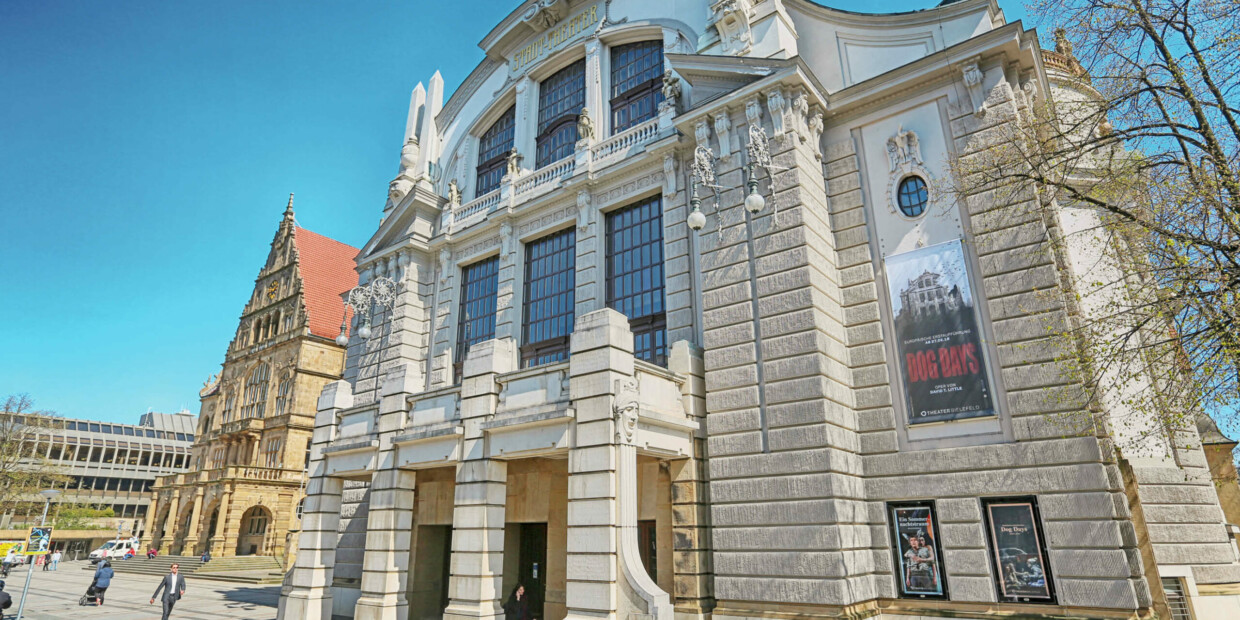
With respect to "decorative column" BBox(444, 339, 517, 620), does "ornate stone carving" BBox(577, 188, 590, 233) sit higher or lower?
higher

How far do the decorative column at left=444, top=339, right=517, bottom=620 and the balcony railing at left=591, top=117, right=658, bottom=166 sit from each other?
8713mm

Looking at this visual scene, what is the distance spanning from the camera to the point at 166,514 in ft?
190

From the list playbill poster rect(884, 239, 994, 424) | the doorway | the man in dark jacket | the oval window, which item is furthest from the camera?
the doorway

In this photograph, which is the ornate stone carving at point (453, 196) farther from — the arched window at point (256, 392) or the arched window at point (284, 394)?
the arched window at point (256, 392)

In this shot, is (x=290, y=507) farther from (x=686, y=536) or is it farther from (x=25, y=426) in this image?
(x=686, y=536)

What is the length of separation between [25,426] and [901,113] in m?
72.5

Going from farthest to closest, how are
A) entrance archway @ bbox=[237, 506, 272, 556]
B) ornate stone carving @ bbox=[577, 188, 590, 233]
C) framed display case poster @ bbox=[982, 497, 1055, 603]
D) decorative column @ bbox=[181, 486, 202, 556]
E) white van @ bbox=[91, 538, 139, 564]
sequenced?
white van @ bbox=[91, 538, 139, 564], decorative column @ bbox=[181, 486, 202, 556], entrance archway @ bbox=[237, 506, 272, 556], ornate stone carving @ bbox=[577, 188, 590, 233], framed display case poster @ bbox=[982, 497, 1055, 603]

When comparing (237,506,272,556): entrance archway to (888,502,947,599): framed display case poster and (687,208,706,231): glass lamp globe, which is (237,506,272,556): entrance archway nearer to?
(687,208,706,231): glass lamp globe

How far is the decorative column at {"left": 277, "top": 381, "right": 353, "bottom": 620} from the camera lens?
20.8m

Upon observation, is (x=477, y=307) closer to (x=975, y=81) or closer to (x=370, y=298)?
(x=370, y=298)

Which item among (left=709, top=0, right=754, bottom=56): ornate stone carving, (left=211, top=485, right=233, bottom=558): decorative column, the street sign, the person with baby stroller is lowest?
the person with baby stroller

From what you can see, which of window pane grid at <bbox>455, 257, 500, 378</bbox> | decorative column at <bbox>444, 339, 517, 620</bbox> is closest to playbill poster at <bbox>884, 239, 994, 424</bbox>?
decorative column at <bbox>444, 339, 517, 620</bbox>

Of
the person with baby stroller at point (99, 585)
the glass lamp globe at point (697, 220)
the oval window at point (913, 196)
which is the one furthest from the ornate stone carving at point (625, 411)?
the person with baby stroller at point (99, 585)

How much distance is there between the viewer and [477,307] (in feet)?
88.8
